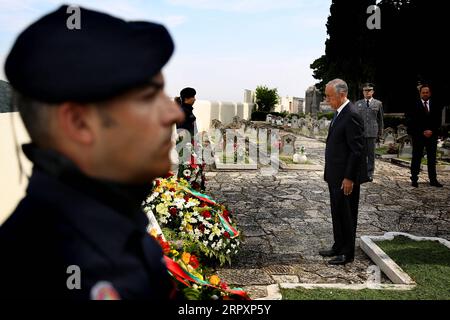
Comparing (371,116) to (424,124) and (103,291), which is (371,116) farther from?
(103,291)

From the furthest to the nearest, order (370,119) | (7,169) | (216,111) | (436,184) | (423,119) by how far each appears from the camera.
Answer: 1. (216,111)
2. (436,184)
3. (423,119)
4. (370,119)
5. (7,169)

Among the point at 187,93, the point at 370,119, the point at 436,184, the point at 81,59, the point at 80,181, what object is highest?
the point at 187,93

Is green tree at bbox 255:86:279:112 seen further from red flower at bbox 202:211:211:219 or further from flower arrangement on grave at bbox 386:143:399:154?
red flower at bbox 202:211:211:219

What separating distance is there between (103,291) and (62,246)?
0.38 ft

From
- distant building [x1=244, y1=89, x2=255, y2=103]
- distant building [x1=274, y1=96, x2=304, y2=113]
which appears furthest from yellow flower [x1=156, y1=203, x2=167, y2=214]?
distant building [x1=274, y1=96, x2=304, y2=113]

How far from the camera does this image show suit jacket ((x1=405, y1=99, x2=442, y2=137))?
927 centimetres

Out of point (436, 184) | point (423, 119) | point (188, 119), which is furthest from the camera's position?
point (436, 184)

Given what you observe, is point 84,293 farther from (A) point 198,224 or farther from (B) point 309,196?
(B) point 309,196

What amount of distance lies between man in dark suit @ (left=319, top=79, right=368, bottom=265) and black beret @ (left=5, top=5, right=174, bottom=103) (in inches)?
159

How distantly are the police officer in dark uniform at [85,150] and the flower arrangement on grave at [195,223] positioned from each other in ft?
12.5

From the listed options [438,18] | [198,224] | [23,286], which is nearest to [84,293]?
[23,286]

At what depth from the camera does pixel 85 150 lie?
890 mm

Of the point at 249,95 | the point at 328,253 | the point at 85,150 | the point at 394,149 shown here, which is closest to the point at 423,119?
the point at 394,149

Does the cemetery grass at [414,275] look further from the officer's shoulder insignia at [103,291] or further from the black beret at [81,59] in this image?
the black beret at [81,59]
